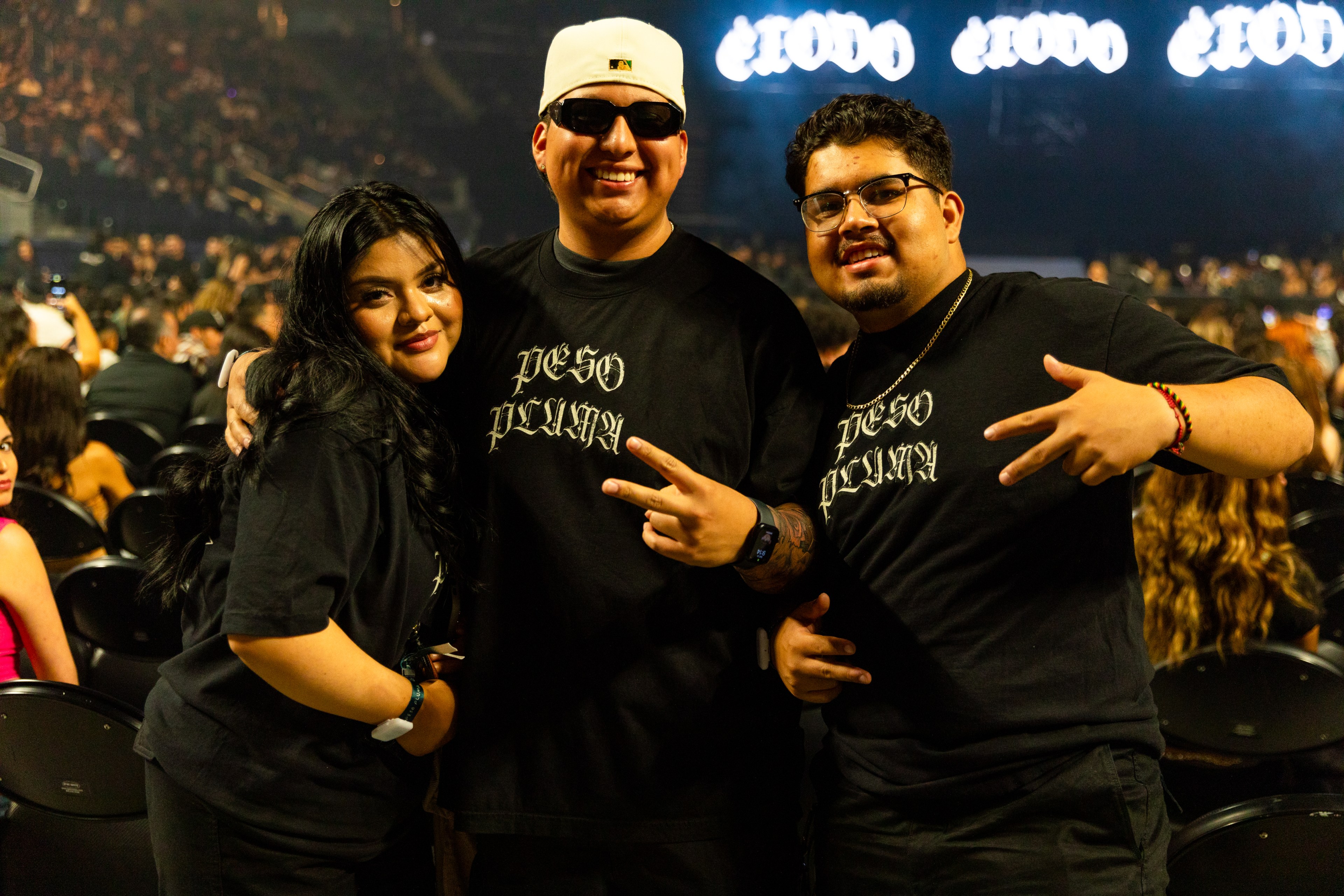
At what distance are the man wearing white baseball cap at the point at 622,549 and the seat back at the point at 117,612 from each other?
128 cm

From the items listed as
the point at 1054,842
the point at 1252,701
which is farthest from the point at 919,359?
the point at 1252,701

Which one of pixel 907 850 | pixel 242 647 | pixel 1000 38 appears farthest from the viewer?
pixel 1000 38

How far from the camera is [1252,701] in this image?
2170mm

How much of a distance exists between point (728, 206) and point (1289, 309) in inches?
349

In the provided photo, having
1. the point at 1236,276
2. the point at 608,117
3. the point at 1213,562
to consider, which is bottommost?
the point at 1213,562

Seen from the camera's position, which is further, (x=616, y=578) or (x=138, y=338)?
(x=138, y=338)

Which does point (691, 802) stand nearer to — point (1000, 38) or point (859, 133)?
point (859, 133)

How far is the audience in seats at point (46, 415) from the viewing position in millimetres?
3389

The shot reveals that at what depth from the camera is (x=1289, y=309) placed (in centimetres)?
1231

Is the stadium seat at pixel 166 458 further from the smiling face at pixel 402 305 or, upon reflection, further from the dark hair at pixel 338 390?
the smiling face at pixel 402 305


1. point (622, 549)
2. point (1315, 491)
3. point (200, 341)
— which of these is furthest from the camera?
point (200, 341)

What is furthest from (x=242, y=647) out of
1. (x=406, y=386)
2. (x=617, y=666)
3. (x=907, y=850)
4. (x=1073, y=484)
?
(x=1073, y=484)

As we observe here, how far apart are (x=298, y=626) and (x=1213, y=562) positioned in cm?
215

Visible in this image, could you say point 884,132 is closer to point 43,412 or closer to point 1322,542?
point 1322,542
